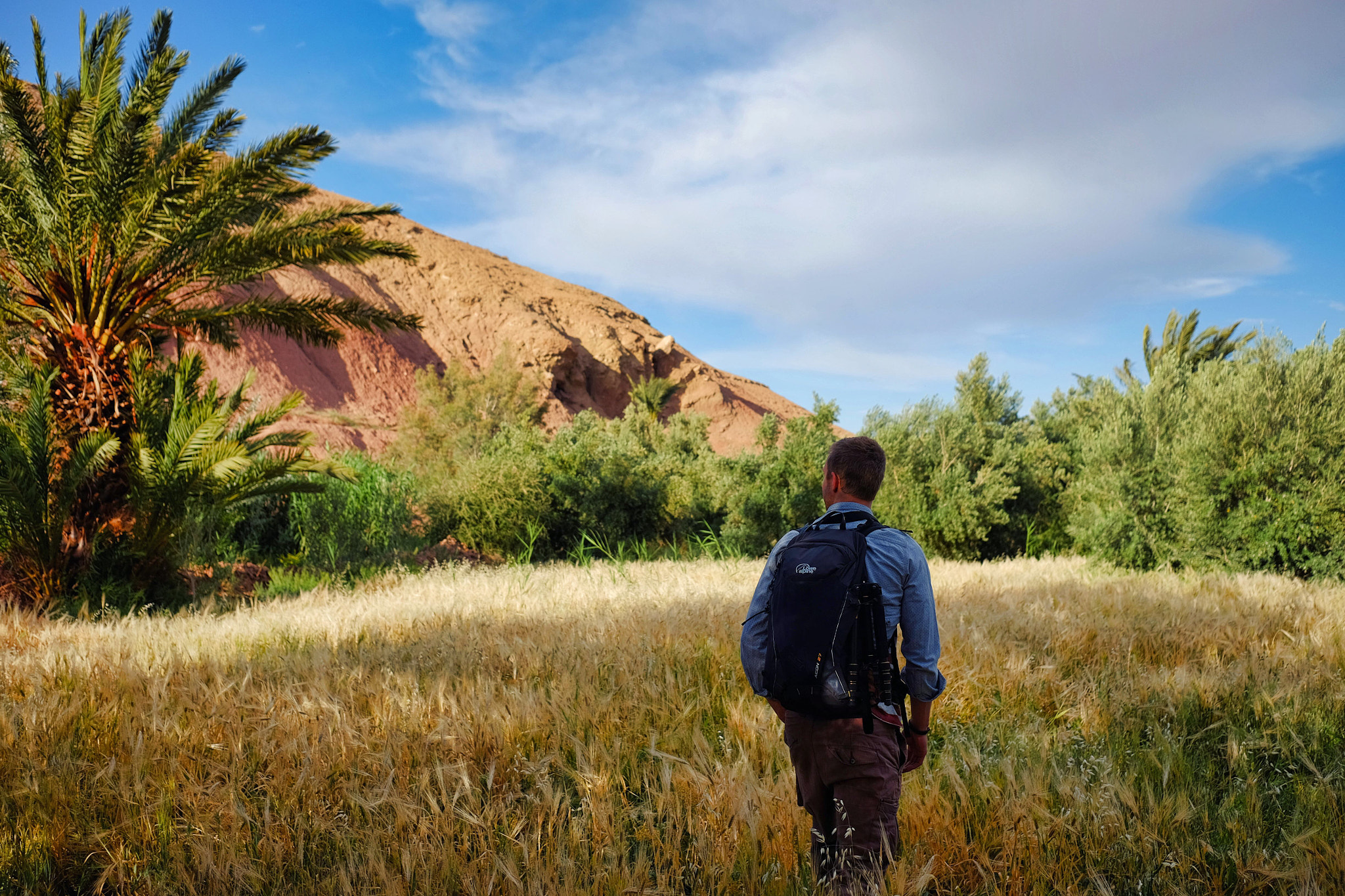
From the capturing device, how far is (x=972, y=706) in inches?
166

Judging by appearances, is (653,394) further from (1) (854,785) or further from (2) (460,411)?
(1) (854,785)

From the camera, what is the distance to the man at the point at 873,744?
2240 mm

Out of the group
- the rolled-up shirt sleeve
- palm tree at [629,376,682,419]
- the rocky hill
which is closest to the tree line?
the rolled-up shirt sleeve

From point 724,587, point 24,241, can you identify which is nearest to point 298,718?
point 724,587

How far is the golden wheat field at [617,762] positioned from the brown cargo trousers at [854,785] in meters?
0.14

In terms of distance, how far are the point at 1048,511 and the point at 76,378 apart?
49.5 ft

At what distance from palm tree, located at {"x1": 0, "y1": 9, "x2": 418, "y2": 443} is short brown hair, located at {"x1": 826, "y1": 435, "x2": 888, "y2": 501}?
27.9 ft

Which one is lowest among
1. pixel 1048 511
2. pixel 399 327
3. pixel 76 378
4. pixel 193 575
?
pixel 193 575

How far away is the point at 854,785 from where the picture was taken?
2.27 meters

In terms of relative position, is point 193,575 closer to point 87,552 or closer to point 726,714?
point 87,552

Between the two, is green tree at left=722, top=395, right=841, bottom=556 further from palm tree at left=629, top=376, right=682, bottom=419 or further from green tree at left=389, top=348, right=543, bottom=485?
palm tree at left=629, top=376, right=682, bottom=419

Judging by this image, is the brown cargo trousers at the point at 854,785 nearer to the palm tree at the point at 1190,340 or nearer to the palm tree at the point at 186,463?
the palm tree at the point at 186,463

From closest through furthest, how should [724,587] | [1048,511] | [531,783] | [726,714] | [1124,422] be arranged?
[531,783] < [726,714] < [724,587] < [1124,422] < [1048,511]

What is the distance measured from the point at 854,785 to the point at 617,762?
4.96 feet
